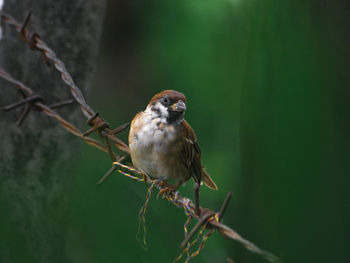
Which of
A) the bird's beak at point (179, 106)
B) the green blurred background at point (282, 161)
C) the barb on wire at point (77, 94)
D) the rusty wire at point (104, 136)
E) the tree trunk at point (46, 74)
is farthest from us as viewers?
the bird's beak at point (179, 106)

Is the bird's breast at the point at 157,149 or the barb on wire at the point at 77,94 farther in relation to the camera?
the bird's breast at the point at 157,149

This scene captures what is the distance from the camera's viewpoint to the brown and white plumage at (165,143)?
2432mm

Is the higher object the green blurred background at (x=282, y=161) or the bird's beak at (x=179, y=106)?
the bird's beak at (x=179, y=106)

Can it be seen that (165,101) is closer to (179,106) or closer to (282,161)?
(179,106)

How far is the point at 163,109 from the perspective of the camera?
250 centimetres

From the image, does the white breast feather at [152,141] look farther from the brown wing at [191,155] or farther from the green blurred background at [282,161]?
the green blurred background at [282,161]

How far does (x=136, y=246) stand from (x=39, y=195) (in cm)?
46

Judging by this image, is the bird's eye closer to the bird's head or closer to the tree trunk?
the bird's head

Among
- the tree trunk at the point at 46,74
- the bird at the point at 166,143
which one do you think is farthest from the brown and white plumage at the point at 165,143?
the tree trunk at the point at 46,74

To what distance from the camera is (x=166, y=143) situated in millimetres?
2447

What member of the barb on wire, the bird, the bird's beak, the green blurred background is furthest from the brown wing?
the green blurred background

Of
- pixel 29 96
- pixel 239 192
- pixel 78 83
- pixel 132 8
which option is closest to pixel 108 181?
pixel 239 192

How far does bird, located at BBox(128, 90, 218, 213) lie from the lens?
2432 mm

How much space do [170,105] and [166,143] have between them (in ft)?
0.68
